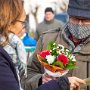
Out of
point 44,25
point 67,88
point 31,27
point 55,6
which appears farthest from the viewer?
point 55,6

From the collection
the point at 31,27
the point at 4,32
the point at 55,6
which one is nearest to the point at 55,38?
the point at 4,32

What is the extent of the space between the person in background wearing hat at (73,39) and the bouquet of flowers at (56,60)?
212 millimetres

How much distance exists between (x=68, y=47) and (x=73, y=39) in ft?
0.41

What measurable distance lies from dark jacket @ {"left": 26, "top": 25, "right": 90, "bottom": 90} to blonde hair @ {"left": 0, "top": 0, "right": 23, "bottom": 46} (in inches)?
57.8

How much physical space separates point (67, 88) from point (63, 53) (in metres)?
0.77

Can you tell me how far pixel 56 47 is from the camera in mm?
5242

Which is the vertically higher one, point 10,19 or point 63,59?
point 10,19

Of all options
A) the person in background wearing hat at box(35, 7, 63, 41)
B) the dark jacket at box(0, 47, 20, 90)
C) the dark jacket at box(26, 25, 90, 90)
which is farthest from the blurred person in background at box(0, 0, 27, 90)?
the person in background wearing hat at box(35, 7, 63, 41)

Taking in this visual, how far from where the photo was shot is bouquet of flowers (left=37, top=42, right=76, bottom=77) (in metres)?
5.08

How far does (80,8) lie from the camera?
5.66m

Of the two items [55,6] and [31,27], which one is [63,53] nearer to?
[31,27]

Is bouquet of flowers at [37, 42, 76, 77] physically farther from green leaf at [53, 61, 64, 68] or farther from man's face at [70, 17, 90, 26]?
man's face at [70, 17, 90, 26]

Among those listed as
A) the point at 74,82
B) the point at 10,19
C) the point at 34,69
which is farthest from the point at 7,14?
the point at 34,69

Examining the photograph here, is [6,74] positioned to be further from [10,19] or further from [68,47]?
[68,47]
